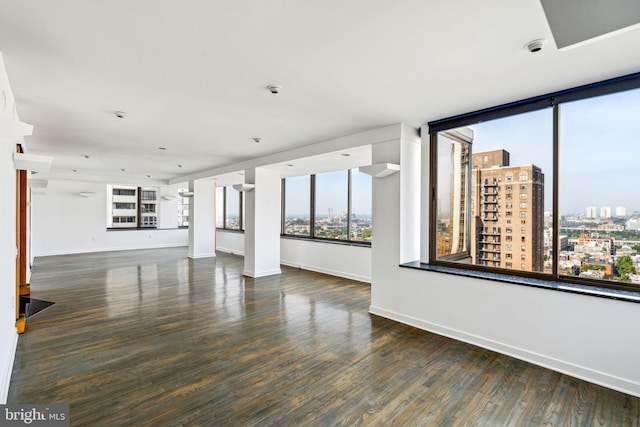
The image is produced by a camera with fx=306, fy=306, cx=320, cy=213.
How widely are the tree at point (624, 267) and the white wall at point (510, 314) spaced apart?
15.0 inches

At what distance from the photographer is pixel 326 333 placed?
365 centimetres

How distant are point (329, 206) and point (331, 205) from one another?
0.24ft

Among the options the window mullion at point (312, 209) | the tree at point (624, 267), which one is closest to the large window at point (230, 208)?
the window mullion at point (312, 209)

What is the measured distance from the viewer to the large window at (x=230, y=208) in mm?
10875

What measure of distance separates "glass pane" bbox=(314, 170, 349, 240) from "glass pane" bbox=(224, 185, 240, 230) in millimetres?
4033

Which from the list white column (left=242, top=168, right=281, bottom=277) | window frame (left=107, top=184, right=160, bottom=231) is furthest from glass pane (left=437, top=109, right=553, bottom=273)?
window frame (left=107, top=184, right=160, bottom=231)

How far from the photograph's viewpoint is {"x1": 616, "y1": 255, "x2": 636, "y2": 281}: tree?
275 cm

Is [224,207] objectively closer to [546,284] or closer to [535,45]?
[546,284]

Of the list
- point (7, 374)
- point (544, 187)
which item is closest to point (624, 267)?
point (544, 187)

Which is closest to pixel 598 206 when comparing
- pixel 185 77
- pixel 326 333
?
pixel 326 333

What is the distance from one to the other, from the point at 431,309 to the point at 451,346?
0.51 m

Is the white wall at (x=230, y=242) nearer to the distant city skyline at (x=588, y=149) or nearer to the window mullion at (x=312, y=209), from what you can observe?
the window mullion at (x=312, y=209)

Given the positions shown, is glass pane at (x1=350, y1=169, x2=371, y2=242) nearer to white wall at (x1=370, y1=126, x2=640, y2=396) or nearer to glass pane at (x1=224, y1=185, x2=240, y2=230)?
white wall at (x1=370, y1=126, x2=640, y2=396)

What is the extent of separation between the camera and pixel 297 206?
8.76 meters
